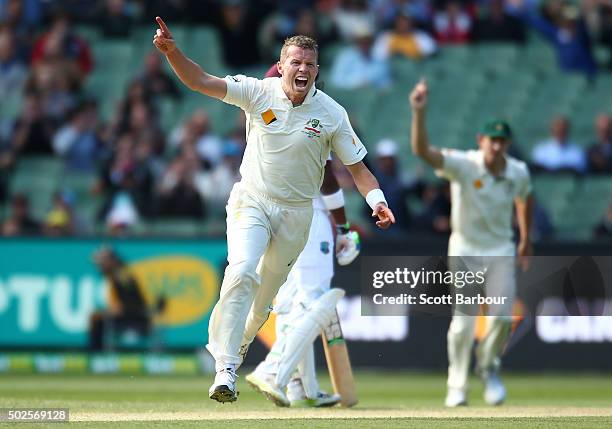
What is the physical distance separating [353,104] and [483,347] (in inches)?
361

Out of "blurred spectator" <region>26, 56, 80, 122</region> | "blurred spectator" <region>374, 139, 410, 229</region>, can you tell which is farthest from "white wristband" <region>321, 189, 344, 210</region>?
"blurred spectator" <region>26, 56, 80, 122</region>

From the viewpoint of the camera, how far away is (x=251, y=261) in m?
8.98

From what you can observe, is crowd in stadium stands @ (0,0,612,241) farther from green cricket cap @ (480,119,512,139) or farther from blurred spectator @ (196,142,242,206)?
green cricket cap @ (480,119,512,139)

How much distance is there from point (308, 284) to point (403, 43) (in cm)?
1157

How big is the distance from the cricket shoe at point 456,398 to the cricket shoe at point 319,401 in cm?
130

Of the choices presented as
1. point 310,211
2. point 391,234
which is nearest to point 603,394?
point 391,234

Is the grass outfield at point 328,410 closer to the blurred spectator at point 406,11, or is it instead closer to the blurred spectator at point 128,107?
the blurred spectator at point 128,107

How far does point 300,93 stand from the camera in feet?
29.8

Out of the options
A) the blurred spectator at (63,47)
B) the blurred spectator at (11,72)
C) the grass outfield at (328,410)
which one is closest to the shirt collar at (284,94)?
the grass outfield at (328,410)

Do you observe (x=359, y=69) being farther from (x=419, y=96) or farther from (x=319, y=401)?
(x=319, y=401)

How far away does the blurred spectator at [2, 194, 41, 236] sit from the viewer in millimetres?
17203

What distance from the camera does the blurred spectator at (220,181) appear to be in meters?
18.3

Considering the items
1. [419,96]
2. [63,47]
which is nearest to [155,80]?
[63,47]

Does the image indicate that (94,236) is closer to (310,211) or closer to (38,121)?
(38,121)
